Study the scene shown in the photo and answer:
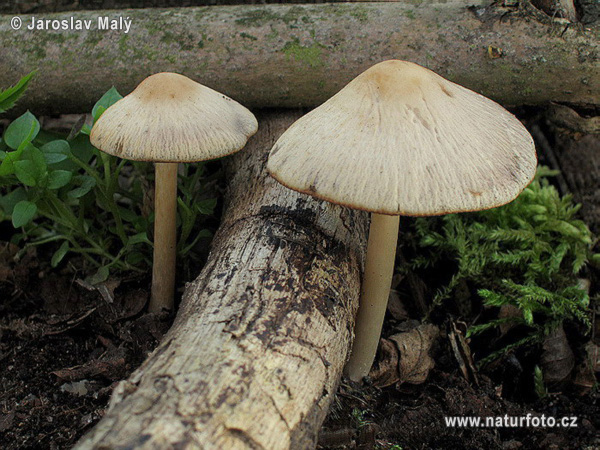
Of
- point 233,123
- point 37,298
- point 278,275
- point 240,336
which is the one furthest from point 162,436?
point 37,298

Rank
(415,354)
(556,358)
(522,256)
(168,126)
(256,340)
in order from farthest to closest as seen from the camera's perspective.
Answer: (522,256) → (556,358) → (415,354) → (168,126) → (256,340)

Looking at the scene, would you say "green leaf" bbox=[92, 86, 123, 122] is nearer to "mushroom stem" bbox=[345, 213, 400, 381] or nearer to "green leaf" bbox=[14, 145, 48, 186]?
"green leaf" bbox=[14, 145, 48, 186]

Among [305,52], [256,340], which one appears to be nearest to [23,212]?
[256,340]

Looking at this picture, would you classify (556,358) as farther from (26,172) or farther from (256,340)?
(26,172)

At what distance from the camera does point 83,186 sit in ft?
7.54

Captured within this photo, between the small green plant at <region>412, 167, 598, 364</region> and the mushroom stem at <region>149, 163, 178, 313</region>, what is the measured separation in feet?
3.83

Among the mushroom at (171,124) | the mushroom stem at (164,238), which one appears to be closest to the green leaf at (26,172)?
the mushroom at (171,124)

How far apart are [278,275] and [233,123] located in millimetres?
615

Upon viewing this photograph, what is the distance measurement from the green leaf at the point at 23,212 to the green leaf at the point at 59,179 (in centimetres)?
10

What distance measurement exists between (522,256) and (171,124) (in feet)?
5.59

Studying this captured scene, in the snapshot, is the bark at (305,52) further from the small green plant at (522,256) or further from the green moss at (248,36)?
the small green plant at (522,256)

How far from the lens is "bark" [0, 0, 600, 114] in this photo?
2619mm

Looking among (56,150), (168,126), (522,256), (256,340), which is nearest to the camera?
(256,340)

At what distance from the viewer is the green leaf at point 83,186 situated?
2232 mm
